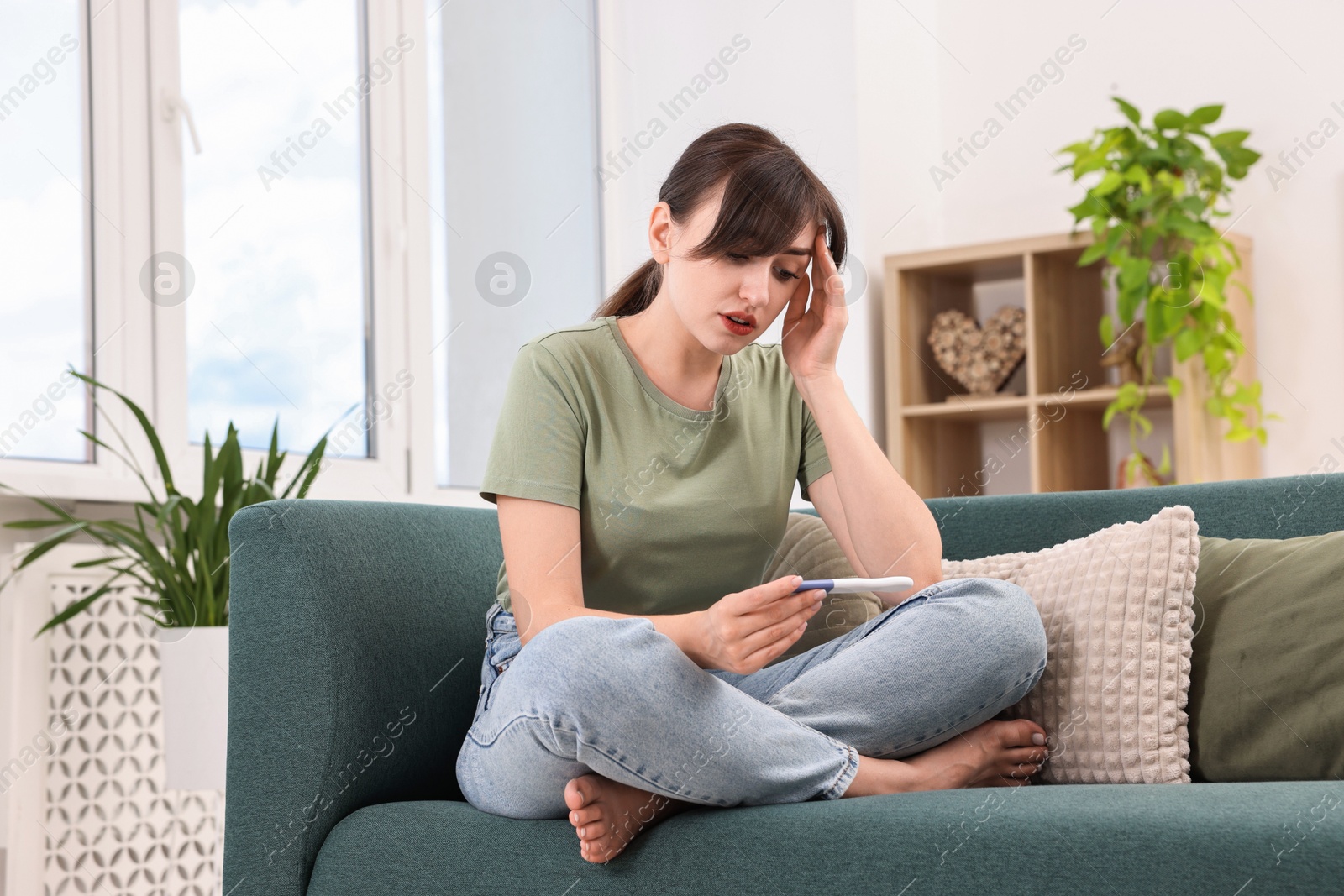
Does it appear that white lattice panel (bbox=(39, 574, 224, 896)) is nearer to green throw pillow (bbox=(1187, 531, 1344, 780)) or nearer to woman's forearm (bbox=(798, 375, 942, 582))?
woman's forearm (bbox=(798, 375, 942, 582))

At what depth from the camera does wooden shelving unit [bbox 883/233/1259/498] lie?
2949 millimetres

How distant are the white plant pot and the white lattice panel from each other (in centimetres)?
15

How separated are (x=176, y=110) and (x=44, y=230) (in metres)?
0.39

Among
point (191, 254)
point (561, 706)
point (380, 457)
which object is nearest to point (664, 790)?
point (561, 706)

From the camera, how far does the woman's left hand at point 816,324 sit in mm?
1600

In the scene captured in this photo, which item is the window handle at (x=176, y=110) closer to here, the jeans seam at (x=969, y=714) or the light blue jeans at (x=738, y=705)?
the light blue jeans at (x=738, y=705)

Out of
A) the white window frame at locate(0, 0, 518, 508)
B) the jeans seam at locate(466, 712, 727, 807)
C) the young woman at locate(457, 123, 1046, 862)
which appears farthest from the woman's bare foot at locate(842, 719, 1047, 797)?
the white window frame at locate(0, 0, 518, 508)

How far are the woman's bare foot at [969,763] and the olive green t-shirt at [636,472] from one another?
32cm

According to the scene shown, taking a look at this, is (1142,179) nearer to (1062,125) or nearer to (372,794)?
(1062,125)

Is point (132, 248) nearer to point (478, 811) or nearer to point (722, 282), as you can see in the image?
point (722, 282)

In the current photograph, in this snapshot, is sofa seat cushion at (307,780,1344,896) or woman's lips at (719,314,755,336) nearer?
sofa seat cushion at (307,780,1344,896)

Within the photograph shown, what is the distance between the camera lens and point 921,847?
1.05 metres

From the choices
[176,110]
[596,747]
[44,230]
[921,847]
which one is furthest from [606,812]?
[176,110]

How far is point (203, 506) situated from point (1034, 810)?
4.77ft
